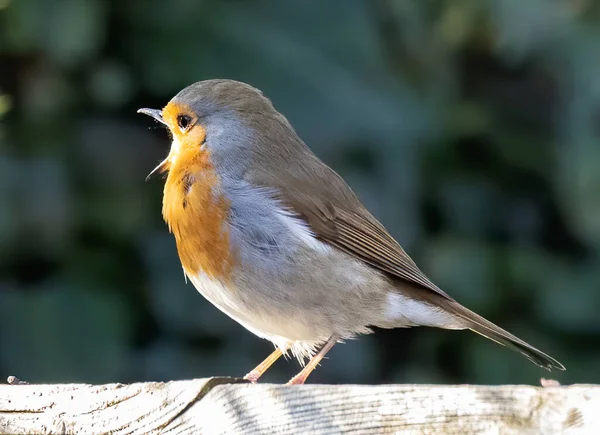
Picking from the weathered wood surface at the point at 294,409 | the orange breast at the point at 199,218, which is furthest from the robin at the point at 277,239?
the weathered wood surface at the point at 294,409

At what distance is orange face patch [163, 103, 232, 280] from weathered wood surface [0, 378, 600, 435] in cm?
74

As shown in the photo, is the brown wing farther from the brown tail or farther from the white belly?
the white belly

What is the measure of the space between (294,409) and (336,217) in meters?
1.35

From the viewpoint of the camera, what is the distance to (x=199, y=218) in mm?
2877

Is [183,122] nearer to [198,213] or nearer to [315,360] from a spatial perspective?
[198,213]

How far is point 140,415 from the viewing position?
2.06 metres

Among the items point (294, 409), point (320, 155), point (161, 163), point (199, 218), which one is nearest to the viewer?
point (294, 409)

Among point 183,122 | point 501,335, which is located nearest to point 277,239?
point 183,122

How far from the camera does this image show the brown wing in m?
3.07

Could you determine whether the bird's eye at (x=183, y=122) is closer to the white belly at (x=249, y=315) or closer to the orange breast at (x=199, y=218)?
the orange breast at (x=199, y=218)

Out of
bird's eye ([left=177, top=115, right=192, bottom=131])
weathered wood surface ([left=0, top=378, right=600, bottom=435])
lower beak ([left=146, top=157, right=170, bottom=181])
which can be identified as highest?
bird's eye ([left=177, top=115, right=192, bottom=131])

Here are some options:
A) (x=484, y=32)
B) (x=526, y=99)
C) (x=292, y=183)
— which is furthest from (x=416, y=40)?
(x=292, y=183)

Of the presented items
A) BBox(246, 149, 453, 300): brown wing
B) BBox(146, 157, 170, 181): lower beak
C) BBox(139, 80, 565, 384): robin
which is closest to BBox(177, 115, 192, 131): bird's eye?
BBox(139, 80, 565, 384): robin

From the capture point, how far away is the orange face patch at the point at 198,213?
9.37 ft
